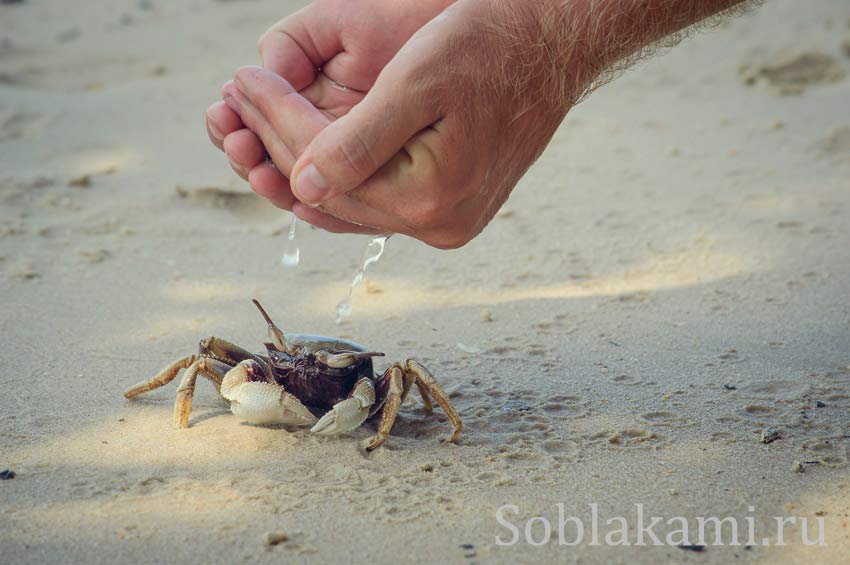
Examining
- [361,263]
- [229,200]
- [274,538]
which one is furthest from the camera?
[229,200]

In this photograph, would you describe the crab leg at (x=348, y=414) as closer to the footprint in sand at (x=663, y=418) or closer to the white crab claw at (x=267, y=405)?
the white crab claw at (x=267, y=405)

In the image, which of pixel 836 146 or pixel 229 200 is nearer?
pixel 229 200

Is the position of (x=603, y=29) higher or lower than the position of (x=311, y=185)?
higher

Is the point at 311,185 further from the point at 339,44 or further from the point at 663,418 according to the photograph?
the point at 663,418

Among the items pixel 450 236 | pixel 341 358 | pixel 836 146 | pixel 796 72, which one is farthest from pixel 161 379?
pixel 796 72

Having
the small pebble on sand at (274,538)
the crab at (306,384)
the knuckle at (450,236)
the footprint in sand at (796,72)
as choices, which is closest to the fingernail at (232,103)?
the crab at (306,384)

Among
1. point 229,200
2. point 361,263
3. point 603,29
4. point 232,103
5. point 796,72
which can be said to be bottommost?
point 361,263

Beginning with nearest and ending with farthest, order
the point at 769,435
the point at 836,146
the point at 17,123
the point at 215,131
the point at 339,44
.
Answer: the point at 769,435 → the point at 215,131 → the point at 339,44 → the point at 836,146 → the point at 17,123

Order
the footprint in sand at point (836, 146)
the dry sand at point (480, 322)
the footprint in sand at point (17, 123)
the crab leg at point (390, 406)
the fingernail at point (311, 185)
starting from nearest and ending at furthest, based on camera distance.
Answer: the dry sand at point (480, 322) → the fingernail at point (311, 185) → the crab leg at point (390, 406) → the footprint in sand at point (836, 146) → the footprint in sand at point (17, 123)
